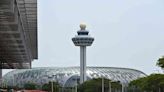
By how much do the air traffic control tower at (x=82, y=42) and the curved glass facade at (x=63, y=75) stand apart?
1507cm

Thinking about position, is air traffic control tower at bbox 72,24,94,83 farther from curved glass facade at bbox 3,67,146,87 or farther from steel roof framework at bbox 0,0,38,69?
steel roof framework at bbox 0,0,38,69

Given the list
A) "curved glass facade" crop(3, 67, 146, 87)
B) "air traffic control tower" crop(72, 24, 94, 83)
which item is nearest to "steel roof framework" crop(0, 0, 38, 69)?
"air traffic control tower" crop(72, 24, 94, 83)

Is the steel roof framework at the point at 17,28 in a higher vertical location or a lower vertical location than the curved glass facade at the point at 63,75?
higher

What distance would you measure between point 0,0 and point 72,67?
444 ft

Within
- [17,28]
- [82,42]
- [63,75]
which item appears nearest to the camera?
[17,28]

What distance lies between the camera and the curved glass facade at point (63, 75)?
518ft

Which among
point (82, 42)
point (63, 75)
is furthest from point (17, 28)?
point (63, 75)

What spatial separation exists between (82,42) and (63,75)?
23.7 m

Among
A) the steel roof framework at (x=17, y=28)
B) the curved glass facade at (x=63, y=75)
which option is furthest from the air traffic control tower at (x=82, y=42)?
the steel roof framework at (x=17, y=28)

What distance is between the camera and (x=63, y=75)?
160m

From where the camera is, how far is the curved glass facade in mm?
157750

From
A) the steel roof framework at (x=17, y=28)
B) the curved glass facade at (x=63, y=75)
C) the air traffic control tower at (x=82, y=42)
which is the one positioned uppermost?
the steel roof framework at (x=17, y=28)

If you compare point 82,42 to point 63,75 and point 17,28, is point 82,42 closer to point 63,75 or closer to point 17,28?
point 63,75

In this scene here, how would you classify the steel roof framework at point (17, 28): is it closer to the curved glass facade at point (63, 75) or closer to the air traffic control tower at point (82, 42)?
the air traffic control tower at point (82, 42)
